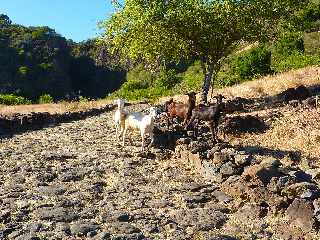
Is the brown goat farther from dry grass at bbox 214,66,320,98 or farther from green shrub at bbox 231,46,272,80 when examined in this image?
green shrub at bbox 231,46,272,80

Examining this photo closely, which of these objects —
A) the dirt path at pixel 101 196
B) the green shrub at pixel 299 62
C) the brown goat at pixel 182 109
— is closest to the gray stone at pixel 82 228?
the dirt path at pixel 101 196

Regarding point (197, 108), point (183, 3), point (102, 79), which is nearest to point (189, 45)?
point (183, 3)

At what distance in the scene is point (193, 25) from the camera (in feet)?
92.4

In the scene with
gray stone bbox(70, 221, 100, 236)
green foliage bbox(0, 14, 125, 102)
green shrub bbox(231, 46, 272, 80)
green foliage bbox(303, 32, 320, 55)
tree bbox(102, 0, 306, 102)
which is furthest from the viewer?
green foliage bbox(0, 14, 125, 102)

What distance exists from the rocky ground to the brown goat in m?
2.40

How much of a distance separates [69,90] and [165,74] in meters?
28.9

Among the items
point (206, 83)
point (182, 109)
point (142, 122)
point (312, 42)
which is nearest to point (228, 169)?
point (142, 122)

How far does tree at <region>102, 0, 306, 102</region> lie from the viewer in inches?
1076

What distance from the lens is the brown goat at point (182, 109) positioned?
21.0m

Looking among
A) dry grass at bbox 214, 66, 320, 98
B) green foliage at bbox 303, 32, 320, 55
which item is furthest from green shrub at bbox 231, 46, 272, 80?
green foliage at bbox 303, 32, 320, 55

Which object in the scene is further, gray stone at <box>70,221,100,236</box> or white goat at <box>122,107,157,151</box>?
white goat at <box>122,107,157,151</box>

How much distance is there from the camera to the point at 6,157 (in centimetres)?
1903

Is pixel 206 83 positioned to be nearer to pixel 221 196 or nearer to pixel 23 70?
pixel 221 196

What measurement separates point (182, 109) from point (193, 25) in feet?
25.9
